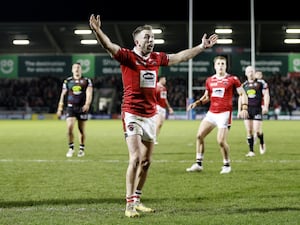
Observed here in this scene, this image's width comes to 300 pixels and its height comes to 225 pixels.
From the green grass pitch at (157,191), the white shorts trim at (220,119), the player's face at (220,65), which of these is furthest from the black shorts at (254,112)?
the player's face at (220,65)

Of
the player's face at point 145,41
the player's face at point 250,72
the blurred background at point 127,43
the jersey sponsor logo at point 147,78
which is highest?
the blurred background at point 127,43

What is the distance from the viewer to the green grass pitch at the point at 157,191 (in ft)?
19.7

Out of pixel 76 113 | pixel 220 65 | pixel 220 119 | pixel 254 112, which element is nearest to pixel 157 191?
pixel 220 119

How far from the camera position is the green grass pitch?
19.7 ft

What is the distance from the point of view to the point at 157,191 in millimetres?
7941

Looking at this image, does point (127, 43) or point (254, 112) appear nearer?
point (254, 112)

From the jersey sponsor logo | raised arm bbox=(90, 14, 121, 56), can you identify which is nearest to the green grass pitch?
the jersey sponsor logo

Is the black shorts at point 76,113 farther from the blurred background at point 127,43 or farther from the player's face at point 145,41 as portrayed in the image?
the blurred background at point 127,43

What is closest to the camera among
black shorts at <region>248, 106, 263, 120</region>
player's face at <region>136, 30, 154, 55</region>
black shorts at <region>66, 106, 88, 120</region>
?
player's face at <region>136, 30, 154, 55</region>

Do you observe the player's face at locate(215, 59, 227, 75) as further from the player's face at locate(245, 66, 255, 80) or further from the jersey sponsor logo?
the player's face at locate(245, 66, 255, 80)

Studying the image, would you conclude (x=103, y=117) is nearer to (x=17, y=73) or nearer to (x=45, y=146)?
(x=17, y=73)

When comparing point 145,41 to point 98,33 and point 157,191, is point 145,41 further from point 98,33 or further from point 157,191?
point 157,191
